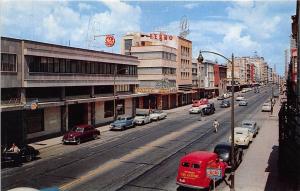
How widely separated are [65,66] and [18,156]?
18.0 metres

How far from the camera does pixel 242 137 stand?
119 ft

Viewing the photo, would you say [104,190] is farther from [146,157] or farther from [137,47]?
[137,47]

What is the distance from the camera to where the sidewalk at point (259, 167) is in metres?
23.3

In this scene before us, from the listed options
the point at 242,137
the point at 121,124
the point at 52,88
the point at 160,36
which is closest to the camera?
the point at 242,137

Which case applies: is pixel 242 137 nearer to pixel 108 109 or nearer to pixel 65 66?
pixel 65 66

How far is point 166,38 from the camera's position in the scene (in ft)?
282

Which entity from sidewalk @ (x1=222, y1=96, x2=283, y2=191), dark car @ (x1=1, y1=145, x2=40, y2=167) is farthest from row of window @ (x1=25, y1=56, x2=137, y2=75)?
sidewalk @ (x1=222, y1=96, x2=283, y2=191)

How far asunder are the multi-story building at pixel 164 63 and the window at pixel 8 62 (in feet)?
130

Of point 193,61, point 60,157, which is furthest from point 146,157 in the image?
point 193,61

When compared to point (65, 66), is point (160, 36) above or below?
above

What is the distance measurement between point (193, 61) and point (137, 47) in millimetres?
26880

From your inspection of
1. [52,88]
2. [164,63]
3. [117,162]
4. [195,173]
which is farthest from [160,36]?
[195,173]

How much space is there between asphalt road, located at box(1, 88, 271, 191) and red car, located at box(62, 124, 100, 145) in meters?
0.77

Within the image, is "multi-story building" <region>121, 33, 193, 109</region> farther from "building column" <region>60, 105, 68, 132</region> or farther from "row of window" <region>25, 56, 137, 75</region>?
"building column" <region>60, 105, 68, 132</region>
